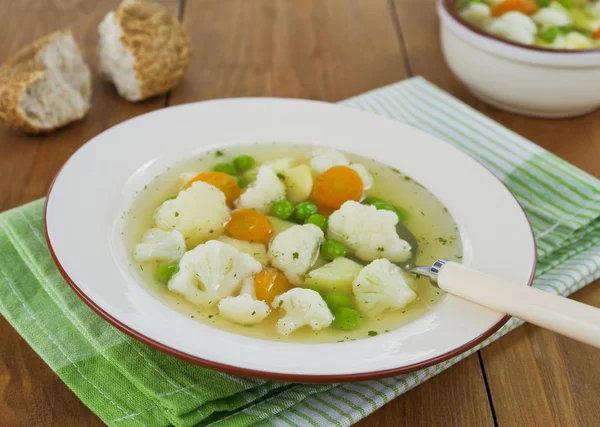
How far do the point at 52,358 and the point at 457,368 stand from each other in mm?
1059

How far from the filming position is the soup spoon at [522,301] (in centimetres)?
137

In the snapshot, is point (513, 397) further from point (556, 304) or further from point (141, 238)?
point (141, 238)

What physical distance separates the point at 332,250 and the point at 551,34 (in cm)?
154

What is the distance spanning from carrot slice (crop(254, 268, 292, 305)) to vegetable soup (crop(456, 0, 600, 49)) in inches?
59.2

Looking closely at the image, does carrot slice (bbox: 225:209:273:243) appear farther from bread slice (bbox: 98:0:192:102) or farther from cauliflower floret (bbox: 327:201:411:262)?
bread slice (bbox: 98:0:192:102)

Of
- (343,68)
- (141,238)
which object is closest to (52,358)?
(141,238)

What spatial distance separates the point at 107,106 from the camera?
302 centimetres

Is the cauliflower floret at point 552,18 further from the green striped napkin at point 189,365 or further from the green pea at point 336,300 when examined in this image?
the green pea at point 336,300

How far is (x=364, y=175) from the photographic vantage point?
2277 mm

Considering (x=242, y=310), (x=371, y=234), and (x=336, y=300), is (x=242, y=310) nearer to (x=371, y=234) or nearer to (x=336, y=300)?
(x=336, y=300)

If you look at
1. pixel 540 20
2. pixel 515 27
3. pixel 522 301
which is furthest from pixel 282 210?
pixel 540 20

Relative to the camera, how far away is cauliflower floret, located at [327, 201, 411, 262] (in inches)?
77.8

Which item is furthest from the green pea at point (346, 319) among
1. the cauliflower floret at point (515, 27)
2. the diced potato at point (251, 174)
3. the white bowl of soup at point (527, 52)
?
the cauliflower floret at point (515, 27)

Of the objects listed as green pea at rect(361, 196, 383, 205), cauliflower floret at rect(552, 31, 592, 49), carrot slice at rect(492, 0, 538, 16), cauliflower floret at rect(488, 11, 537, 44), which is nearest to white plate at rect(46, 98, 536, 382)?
green pea at rect(361, 196, 383, 205)
